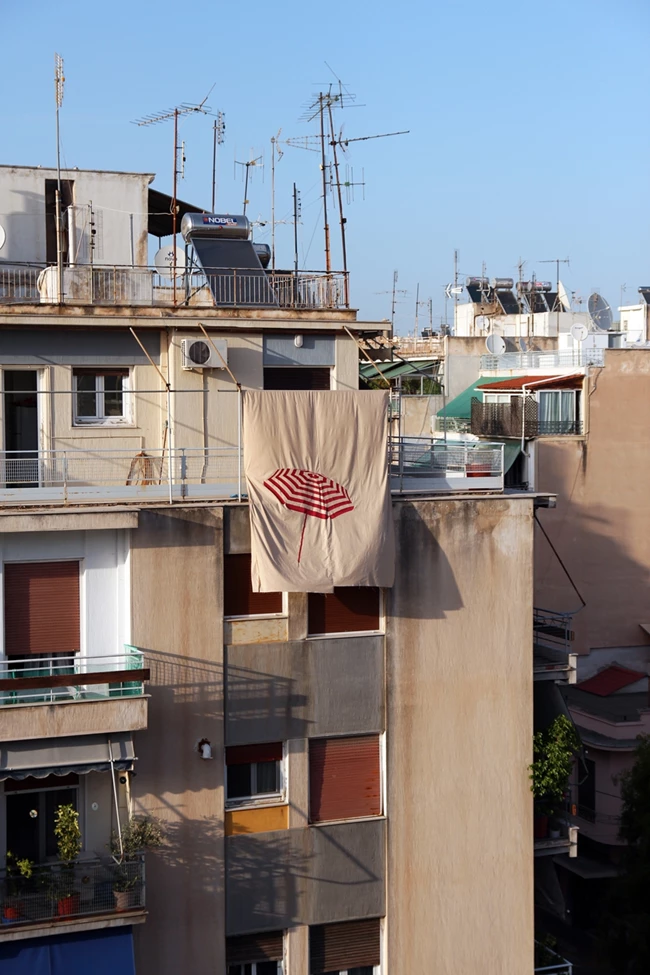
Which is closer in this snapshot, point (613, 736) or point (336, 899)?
point (336, 899)

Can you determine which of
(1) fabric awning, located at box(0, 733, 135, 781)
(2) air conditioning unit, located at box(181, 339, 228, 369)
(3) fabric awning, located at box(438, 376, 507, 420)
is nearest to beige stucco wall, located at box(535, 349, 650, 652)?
(3) fabric awning, located at box(438, 376, 507, 420)

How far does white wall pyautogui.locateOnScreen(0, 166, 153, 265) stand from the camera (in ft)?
76.4

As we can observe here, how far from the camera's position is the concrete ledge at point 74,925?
16.1 metres

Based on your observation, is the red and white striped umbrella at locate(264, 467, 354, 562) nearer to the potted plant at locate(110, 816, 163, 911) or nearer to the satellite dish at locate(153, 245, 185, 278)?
the potted plant at locate(110, 816, 163, 911)

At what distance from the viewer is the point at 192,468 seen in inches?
762

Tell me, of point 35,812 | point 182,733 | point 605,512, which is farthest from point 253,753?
point 605,512

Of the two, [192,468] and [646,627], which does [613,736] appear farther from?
[192,468]

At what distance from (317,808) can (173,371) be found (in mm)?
6833

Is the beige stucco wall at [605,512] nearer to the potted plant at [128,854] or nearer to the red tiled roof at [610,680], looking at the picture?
the red tiled roof at [610,680]

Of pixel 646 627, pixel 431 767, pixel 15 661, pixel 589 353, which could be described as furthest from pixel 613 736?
pixel 15 661

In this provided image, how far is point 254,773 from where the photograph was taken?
18.2m

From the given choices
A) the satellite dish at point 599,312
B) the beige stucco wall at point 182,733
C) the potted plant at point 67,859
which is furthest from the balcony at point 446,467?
the satellite dish at point 599,312

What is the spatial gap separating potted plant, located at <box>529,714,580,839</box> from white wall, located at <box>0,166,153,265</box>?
1137 centimetres

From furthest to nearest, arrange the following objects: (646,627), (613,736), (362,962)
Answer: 1. (646,627)
2. (613,736)
3. (362,962)
